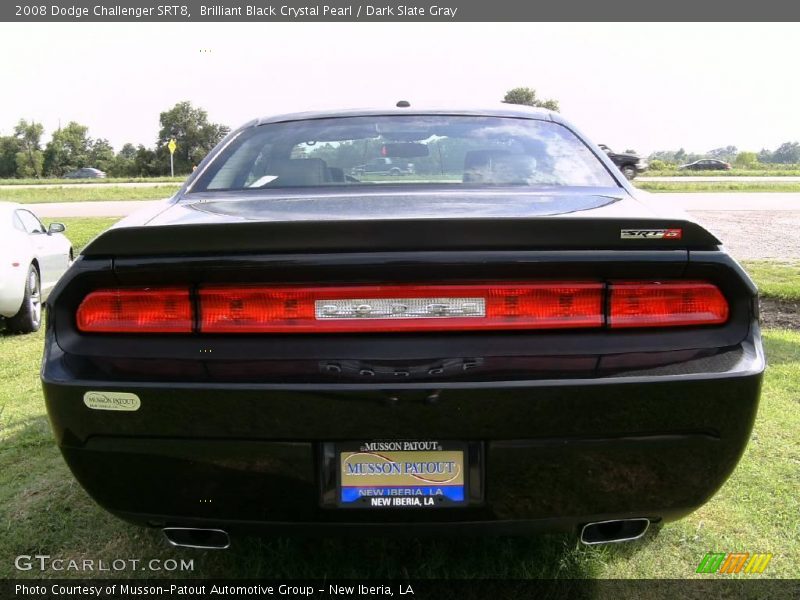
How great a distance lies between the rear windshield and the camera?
253cm

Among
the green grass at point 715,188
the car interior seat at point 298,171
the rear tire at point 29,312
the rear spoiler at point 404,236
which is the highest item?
the car interior seat at point 298,171

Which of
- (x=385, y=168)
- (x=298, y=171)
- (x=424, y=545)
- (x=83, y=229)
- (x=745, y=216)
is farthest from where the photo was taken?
(x=745, y=216)

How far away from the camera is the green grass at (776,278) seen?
669 cm

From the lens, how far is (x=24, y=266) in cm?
586

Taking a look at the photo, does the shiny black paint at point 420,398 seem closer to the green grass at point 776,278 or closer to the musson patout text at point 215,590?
the musson patout text at point 215,590

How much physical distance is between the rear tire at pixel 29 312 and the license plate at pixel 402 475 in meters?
5.22

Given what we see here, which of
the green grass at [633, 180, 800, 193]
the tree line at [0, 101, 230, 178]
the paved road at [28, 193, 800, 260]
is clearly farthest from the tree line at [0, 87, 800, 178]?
the paved road at [28, 193, 800, 260]

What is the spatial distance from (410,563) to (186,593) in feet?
2.46

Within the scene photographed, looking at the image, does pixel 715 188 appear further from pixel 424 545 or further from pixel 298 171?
pixel 424 545

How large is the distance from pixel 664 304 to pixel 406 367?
0.69m

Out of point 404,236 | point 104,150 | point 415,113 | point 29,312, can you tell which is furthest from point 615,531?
point 104,150

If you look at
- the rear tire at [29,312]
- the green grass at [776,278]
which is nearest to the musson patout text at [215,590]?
the rear tire at [29,312]

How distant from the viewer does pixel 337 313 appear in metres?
1.65

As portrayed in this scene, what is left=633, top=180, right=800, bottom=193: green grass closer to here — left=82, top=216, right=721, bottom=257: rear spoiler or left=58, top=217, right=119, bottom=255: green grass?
left=58, top=217, right=119, bottom=255: green grass
